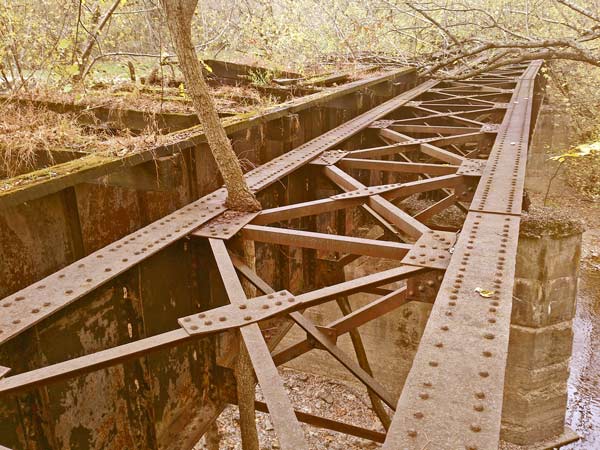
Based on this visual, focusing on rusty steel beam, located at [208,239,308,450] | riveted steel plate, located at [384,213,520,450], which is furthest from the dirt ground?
riveted steel plate, located at [384,213,520,450]

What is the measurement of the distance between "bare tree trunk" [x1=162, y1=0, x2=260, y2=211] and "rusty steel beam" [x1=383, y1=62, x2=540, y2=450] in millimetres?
2241

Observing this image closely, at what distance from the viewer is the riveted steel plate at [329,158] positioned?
23.0 ft

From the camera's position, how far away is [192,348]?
4746mm

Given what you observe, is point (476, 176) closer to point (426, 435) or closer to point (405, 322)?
point (426, 435)

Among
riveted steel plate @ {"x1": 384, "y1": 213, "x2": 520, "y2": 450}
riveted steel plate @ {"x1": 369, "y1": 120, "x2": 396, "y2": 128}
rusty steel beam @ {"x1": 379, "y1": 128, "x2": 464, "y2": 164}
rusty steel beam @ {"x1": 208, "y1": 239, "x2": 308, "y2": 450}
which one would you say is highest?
riveted steel plate @ {"x1": 369, "y1": 120, "x2": 396, "y2": 128}

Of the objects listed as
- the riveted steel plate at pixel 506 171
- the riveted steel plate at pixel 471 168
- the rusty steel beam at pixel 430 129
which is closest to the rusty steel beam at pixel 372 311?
the riveted steel plate at pixel 506 171

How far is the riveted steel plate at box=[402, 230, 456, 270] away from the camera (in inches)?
166

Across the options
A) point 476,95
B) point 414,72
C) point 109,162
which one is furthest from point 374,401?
point 414,72

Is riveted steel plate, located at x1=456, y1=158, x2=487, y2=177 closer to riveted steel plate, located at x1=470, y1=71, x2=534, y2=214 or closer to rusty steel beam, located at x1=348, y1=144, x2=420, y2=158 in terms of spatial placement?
riveted steel plate, located at x1=470, y1=71, x2=534, y2=214

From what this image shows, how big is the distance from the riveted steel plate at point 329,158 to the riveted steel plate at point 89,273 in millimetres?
2270

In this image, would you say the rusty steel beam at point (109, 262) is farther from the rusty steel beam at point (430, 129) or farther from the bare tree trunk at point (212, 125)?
the rusty steel beam at point (430, 129)

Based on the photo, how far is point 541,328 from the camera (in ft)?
36.2

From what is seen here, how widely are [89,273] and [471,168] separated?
521 centimetres

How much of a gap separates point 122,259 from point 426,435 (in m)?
2.67
